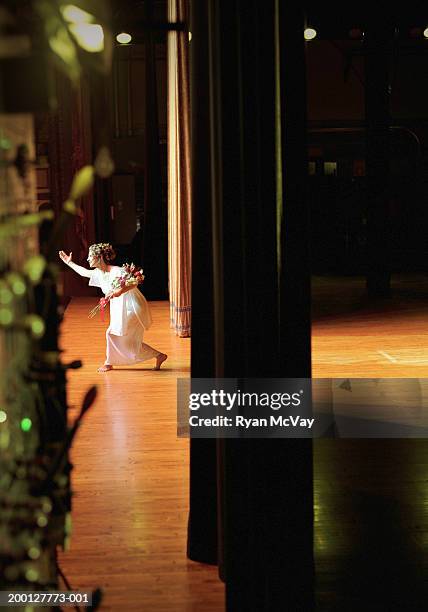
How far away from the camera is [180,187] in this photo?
28.8ft

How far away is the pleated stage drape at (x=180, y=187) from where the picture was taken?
877 centimetres

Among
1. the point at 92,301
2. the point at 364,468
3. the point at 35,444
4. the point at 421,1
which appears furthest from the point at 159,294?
the point at 35,444

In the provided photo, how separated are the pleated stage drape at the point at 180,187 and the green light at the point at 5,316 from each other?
24.1 ft

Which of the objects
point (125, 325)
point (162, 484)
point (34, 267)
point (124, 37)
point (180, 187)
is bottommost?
point (162, 484)

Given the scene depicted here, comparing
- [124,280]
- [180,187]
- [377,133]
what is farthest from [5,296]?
[377,133]

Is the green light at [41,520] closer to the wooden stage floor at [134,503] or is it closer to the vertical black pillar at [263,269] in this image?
the wooden stage floor at [134,503]

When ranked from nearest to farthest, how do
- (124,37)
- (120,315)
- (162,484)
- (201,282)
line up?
1. (201,282)
2. (162,484)
3. (120,315)
4. (124,37)

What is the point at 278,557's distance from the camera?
2500mm

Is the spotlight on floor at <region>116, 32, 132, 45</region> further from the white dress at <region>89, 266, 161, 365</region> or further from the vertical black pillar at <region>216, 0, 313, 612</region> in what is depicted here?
the vertical black pillar at <region>216, 0, 313, 612</region>

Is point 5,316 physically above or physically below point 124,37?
below

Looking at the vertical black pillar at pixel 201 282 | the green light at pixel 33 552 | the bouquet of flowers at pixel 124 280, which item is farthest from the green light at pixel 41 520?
the bouquet of flowers at pixel 124 280

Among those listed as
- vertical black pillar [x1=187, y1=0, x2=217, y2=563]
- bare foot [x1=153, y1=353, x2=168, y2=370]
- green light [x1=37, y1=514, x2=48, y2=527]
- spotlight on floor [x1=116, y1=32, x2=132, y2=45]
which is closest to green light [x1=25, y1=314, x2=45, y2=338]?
green light [x1=37, y1=514, x2=48, y2=527]

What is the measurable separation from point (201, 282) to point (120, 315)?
162 inches

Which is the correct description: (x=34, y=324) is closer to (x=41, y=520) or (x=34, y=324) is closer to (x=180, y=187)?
(x=41, y=520)
